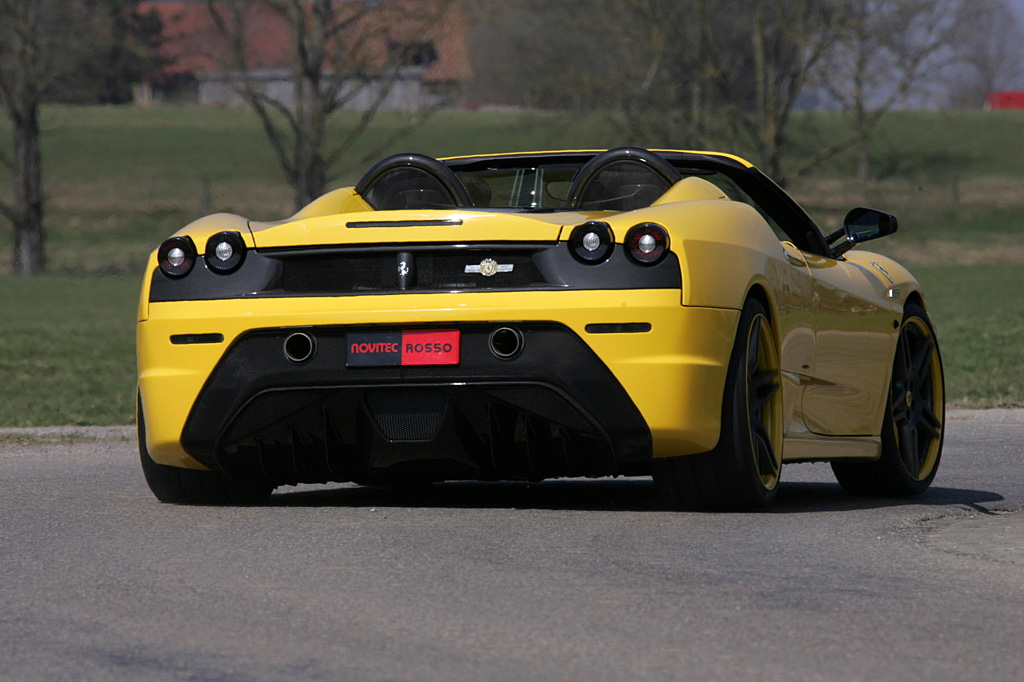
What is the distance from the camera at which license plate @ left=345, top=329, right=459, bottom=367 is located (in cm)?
578

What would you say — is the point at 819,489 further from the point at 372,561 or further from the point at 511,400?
the point at 372,561

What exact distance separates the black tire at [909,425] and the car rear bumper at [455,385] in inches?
72.7

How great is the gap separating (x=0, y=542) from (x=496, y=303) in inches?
69.8

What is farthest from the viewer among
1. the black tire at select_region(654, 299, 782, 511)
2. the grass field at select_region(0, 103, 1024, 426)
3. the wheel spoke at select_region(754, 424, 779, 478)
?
the grass field at select_region(0, 103, 1024, 426)

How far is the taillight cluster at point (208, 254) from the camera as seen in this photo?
602 cm

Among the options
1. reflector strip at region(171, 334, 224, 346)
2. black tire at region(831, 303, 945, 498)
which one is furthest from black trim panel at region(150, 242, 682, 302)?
black tire at region(831, 303, 945, 498)

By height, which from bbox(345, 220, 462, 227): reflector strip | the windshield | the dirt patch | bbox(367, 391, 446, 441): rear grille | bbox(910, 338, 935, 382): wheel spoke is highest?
the windshield

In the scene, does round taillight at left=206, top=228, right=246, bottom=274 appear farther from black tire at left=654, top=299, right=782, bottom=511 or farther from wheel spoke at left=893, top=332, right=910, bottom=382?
wheel spoke at left=893, top=332, right=910, bottom=382

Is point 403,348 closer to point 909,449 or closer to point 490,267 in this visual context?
point 490,267

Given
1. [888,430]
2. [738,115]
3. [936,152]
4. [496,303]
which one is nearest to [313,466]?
[496,303]

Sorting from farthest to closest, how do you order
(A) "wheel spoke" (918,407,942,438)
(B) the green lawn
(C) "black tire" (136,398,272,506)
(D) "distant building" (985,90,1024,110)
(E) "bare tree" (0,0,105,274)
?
(D) "distant building" (985,90,1024,110), (E) "bare tree" (0,0,105,274), (B) the green lawn, (A) "wheel spoke" (918,407,942,438), (C) "black tire" (136,398,272,506)

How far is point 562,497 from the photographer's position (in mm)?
7094

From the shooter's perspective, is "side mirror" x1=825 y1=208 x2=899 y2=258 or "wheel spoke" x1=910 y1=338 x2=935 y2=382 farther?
"wheel spoke" x1=910 y1=338 x2=935 y2=382

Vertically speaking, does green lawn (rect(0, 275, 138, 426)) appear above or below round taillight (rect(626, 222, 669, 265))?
below
